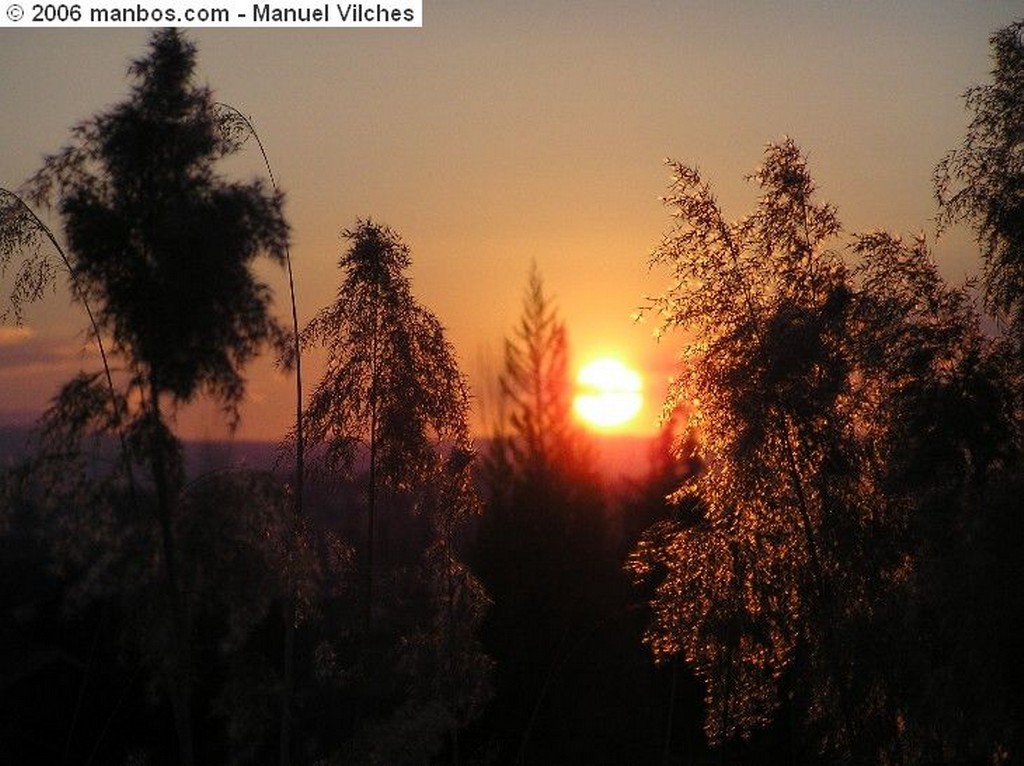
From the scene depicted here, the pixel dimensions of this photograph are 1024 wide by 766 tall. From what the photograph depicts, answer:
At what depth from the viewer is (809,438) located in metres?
18.0

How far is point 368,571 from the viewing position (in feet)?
63.8

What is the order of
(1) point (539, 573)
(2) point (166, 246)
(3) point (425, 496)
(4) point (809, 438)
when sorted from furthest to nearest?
(1) point (539, 573)
(3) point (425, 496)
(4) point (809, 438)
(2) point (166, 246)

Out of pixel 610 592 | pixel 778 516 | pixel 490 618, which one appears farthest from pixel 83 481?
pixel 610 592

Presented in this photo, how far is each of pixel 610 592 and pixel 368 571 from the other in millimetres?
18251

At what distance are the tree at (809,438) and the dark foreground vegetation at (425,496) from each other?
0.04 m

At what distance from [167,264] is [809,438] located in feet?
28.9

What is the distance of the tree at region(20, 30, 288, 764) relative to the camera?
12500 mm

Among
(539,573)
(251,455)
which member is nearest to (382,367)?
(251,455)

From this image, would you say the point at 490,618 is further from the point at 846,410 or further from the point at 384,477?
the point at 846,410

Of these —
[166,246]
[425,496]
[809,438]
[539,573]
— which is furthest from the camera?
[539,573]

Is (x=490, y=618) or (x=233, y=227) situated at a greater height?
(x=233, y=227)

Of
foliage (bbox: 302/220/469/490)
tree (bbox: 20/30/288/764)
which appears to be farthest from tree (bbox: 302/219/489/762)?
tree (bbox: 20/30/288/764)

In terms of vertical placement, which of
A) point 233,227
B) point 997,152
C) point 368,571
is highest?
point 997,152

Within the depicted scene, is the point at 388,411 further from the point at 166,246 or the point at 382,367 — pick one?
the point at 166,246
